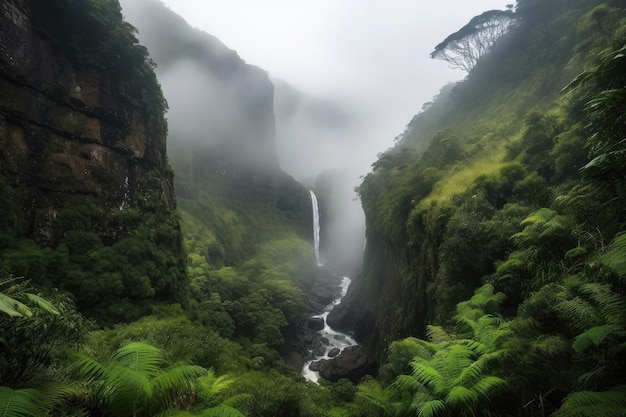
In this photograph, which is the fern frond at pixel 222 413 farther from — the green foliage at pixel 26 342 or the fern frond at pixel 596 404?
the fern frond at pixel 596 404

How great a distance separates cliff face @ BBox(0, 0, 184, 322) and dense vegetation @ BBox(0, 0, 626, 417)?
531 millimetres

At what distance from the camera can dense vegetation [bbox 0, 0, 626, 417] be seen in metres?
3.64

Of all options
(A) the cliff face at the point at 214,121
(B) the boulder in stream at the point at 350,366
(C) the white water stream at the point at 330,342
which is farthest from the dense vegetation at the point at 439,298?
(A) the cliff face at the point at 214,121

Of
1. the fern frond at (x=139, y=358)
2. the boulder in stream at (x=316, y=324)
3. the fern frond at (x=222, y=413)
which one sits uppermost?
the fern frond at (x=139, y=358)

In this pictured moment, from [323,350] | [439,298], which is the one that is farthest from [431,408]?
[323,350]

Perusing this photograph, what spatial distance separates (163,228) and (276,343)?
12.2 m

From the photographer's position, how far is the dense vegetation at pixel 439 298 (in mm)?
3643

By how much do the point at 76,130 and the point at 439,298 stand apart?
22.8m

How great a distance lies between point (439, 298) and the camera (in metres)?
10.2

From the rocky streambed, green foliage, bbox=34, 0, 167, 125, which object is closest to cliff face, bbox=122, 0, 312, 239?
the rocky streambed

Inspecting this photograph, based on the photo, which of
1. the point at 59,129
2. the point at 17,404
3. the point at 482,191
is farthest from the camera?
the point at 59,129

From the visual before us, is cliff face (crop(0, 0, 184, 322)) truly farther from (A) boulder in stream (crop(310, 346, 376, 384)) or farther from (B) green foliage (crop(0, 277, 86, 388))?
(B) green foliage (crop(0, 277, 86, 388))

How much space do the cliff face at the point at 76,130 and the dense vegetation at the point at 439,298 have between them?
53 cm

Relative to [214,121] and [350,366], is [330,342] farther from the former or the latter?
[214,121]
